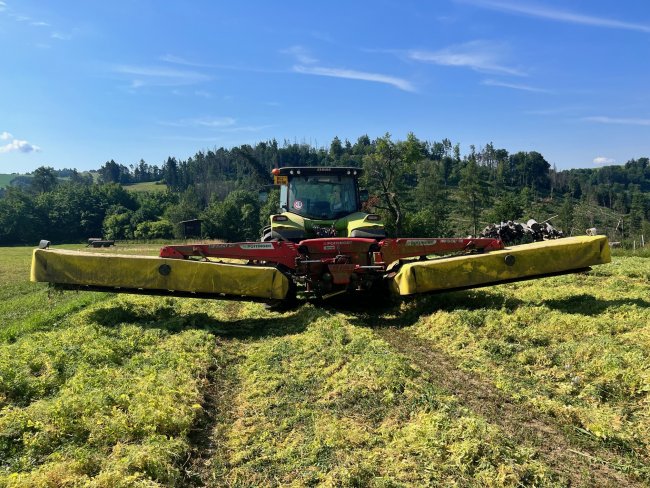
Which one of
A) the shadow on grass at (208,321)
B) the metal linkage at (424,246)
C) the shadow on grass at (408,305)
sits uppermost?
the metal linkage at (424,246)

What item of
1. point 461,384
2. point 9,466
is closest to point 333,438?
point 461,384

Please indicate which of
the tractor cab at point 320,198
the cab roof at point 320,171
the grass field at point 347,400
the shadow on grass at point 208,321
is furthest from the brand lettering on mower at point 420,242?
the cab roof at point 320,171

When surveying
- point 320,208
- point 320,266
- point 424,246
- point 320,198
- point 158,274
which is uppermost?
point 320,198

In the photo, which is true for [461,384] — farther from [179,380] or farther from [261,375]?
[179,380]

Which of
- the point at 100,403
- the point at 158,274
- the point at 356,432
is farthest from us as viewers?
the point at 158,274

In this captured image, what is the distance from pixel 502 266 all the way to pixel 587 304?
4.56 feet

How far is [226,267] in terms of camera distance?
8.05 meters

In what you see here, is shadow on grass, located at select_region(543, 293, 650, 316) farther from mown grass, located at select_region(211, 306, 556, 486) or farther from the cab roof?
the cab roof

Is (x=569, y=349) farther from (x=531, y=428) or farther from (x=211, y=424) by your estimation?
(x=211, y=424)

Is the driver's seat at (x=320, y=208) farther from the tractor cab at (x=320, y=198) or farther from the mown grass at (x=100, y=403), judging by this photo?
the mown grass at (x=100, y=403)

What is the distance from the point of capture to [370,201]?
37.1 m

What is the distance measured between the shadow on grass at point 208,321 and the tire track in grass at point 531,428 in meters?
2.56

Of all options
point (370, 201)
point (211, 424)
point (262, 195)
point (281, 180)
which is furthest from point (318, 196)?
point (370, 201)

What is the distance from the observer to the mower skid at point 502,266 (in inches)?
296
